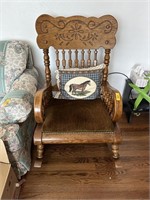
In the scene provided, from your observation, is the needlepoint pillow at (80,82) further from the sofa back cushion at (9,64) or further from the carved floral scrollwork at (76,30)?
the sofa back cushion at (9,64)

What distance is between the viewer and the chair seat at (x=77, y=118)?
1.21 m

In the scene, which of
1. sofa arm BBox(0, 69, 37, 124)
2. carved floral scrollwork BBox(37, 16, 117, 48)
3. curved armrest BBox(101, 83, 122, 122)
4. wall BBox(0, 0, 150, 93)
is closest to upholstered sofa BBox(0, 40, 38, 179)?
sofa arm BBox(0, 69, 37, 124)

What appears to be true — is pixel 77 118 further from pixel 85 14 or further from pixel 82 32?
pixel 85 14

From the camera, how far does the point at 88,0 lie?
59.4 inches

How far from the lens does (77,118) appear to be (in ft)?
4.15

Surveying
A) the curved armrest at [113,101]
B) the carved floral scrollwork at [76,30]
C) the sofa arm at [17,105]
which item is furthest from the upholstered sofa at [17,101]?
the curved armrest at [113,101]

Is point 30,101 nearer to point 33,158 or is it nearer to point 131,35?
point 33,158

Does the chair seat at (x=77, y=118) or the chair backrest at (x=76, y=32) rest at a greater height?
the chair backrest at (x=76, y=32)

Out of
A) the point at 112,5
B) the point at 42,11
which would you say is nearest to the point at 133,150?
the point at 112,5

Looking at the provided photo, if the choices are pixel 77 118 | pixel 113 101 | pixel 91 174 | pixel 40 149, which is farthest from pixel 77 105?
pixel 91 174

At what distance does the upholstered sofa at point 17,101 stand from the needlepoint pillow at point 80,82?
0.23m

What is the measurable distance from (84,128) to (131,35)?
1.01 meters

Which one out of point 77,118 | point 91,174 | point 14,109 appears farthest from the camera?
point 91,174

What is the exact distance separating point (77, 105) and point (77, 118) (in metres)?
0.17
